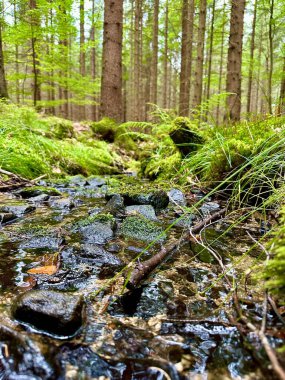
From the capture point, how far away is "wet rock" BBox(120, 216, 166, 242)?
234 centimetres

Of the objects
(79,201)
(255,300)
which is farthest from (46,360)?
(79,201)

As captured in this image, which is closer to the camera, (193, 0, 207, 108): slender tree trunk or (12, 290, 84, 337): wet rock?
(12, 290, 84, 337): wet rock

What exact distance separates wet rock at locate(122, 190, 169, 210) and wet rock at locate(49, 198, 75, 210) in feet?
2.03

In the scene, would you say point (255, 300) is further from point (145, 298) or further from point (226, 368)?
point (145, 298)

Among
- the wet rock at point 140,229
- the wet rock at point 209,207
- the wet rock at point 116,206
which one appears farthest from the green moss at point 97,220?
the wet rock at point 209,207

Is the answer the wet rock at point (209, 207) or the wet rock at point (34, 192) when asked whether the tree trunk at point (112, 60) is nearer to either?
the wet rock at point (34, 192)

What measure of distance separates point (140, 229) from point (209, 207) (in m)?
0.93

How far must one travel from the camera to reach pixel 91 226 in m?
2.43

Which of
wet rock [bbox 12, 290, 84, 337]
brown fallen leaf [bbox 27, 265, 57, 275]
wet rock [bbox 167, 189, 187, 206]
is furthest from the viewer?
wet rock [bbox 167, 189, 187, 206]

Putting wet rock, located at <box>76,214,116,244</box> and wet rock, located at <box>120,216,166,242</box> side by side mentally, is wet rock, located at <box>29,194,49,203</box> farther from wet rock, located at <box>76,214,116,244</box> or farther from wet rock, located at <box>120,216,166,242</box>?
wet rock, located at <box>120,216,166,242</box>

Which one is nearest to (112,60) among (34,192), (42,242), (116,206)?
(34,192)

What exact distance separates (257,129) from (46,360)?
3124mm

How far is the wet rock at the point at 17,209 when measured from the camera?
2835 mm

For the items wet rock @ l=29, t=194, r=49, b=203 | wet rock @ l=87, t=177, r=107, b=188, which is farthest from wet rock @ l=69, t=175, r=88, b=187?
wet rock @ l=29, t=194, r=49, b=203
